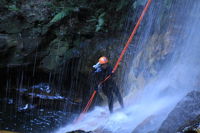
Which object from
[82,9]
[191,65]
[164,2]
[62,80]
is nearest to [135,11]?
[164,2]

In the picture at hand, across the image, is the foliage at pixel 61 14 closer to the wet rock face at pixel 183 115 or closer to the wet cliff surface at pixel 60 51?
the wet cliff surface at pixel 60 51

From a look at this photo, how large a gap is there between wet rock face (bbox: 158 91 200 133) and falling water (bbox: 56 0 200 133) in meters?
1.16

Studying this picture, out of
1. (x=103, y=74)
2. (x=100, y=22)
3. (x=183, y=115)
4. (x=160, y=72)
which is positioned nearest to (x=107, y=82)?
(x=103, y=74)

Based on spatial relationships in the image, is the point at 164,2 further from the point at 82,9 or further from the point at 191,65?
the point at 82,9

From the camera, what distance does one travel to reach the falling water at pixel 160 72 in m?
6.72

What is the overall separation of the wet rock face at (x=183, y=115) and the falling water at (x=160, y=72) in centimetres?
116

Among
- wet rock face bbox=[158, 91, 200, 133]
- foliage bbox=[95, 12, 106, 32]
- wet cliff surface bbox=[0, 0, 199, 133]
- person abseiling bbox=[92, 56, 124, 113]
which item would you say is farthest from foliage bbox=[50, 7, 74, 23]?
wet rock face bbox=[158, 91, 200, 133]

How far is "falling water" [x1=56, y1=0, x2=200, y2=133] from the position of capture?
672 centimetres

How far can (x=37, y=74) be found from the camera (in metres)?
11.3

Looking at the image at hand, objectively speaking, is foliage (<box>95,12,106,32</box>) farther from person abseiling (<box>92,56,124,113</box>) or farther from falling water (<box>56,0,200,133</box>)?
person abseiling (<box>92,56,124,113</box>)

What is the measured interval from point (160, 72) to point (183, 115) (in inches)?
144

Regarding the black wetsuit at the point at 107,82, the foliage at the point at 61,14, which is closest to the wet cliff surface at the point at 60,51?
the foliage at the point at 61,14

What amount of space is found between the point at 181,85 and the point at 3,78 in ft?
26.7

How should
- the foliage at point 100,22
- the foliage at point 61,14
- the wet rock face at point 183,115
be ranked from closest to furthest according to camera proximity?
the wet rock face at point 183,115
the foliage at point 100,22
the foliage at point 61,14
